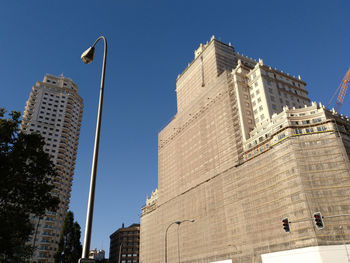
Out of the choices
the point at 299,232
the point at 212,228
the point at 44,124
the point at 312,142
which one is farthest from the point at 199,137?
the point at 44,124

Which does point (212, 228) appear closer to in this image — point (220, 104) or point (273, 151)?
point (273, 151)

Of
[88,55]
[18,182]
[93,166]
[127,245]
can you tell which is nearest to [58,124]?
[127,245]

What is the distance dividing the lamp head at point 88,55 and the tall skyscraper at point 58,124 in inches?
3702

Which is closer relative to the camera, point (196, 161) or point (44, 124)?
point (196, 161)

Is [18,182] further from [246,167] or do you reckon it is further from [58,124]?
[58,124]

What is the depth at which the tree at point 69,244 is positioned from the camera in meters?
73.8

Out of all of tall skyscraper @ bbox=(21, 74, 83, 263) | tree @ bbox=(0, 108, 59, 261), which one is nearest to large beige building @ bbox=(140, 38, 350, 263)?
tall skyscraper @ bbox=(21, 74, 83, 263)

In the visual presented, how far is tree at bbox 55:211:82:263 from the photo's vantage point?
73750 mm

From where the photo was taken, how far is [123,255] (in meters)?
149

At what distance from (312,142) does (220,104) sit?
30516mm

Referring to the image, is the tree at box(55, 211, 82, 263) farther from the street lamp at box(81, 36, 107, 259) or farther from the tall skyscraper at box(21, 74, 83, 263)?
the street lamp at box(81, 36, 107, 259)

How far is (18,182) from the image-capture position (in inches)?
Answer: 851

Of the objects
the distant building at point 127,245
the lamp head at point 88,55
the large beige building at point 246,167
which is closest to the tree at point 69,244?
the large beige building at point 246,167

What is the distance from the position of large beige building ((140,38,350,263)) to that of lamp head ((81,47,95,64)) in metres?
51.4
